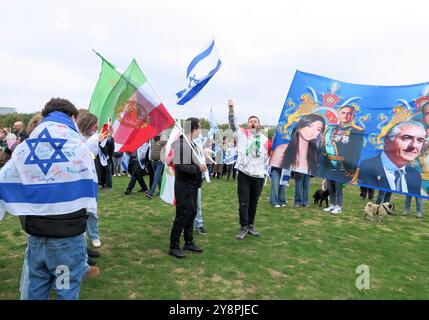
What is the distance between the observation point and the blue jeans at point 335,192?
30.0 feet

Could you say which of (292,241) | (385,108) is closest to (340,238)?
(292,241)

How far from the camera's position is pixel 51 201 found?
2.61m

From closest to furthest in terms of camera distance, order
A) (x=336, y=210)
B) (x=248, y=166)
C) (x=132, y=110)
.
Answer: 1. (x=132, y=110)
2. (x=248, y=166)
3. (x=336, y=210)

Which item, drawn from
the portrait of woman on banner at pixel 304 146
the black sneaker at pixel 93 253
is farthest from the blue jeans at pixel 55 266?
the portrait of woman on banner at pixel 304 146

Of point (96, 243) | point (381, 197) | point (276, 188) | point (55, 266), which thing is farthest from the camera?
point (276, 188)

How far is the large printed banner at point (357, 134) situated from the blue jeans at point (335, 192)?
3.97 ft

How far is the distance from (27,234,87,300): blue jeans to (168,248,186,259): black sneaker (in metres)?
2.55

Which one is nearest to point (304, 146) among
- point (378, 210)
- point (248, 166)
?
point (378, 210)

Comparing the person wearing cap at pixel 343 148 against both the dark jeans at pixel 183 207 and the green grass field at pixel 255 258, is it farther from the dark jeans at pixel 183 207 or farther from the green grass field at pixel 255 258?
the dark jeans at pixel 183 207

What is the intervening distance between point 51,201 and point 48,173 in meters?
0.22

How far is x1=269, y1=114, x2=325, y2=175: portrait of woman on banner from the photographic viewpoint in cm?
810

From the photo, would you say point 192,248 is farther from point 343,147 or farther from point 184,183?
point 343,147
